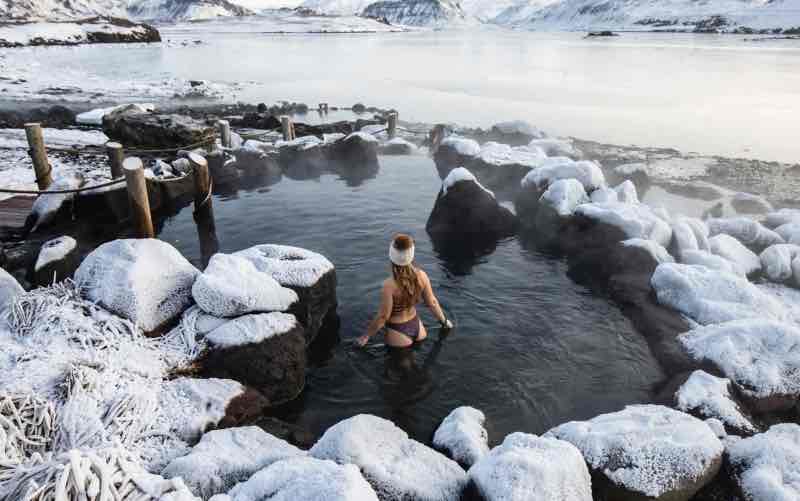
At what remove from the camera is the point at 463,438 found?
4.53 m

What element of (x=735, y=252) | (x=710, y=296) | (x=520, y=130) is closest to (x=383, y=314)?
(x=710, y=296)

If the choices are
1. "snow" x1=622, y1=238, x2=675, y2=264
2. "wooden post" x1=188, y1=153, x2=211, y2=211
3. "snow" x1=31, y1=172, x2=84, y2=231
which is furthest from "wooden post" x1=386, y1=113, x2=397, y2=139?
"snow" x1=622, y1=238, x2=675, y2=264

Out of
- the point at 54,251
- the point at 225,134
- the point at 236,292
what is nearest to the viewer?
the point at 236,292

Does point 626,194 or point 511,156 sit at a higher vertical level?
point 511,156

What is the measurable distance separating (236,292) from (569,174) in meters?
8.88

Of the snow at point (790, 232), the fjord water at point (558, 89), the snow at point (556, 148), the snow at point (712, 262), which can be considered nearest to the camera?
the snow at point (712, 262)

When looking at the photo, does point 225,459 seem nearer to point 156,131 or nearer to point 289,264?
point 289,264

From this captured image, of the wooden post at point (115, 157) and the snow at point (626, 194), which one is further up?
the wooden post at point (115, 157)

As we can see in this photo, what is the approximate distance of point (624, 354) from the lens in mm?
6836

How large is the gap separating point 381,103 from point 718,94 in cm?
2095

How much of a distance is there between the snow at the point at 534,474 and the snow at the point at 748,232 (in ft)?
27.9

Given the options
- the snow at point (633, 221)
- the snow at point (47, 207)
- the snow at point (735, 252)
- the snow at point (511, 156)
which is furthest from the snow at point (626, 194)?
the snow at point (47, 207)

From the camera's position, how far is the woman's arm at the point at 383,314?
6.38 meters

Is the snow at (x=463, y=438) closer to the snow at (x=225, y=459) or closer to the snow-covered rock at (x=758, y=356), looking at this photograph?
the snow at (x=225, y=459)
